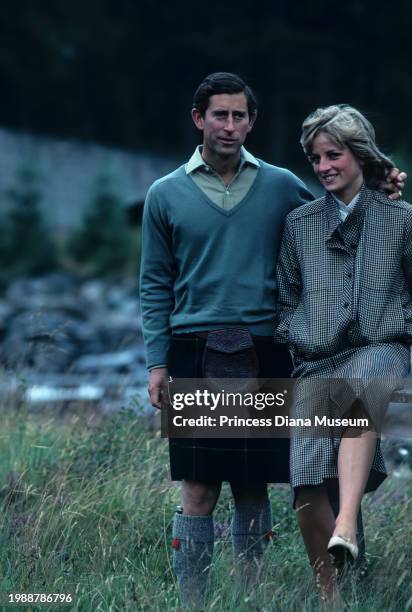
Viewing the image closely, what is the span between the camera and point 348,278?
4.26 m

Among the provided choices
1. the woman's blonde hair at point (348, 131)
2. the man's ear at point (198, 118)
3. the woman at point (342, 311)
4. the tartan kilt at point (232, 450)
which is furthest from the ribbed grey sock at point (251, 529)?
the man's ear at point (198, 118)

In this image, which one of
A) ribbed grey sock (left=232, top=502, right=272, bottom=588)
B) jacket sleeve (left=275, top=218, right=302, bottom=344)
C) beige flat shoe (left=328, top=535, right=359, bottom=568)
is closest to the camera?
beige flat shoe (left=328, top=535, right=359, bottom=568)

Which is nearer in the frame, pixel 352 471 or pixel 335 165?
pixel 352 471

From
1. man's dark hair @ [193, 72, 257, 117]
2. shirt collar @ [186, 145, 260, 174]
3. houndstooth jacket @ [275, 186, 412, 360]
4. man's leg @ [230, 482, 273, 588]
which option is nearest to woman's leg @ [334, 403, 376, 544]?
houndstooth jacket @ [275, 186, 412, 360]

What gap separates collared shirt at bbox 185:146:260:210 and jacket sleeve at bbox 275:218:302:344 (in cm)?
23

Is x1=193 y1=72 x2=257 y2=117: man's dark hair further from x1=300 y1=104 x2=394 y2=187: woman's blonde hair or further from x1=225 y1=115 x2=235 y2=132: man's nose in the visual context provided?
x1=300 y1=104 x2=394 y2=187: woman's blonde hair

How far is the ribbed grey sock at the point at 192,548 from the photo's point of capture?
14.3 feet

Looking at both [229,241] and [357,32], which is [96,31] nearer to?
[357,32]

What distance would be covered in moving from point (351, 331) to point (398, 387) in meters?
0.24

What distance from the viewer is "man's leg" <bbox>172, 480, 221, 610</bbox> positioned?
4.38 m

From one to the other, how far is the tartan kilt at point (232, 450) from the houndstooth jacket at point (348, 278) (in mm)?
143

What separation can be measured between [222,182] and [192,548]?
4.32 feet

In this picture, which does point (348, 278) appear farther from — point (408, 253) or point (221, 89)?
point (221, 89)

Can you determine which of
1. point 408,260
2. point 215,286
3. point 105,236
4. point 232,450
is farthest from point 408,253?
point 105,236
